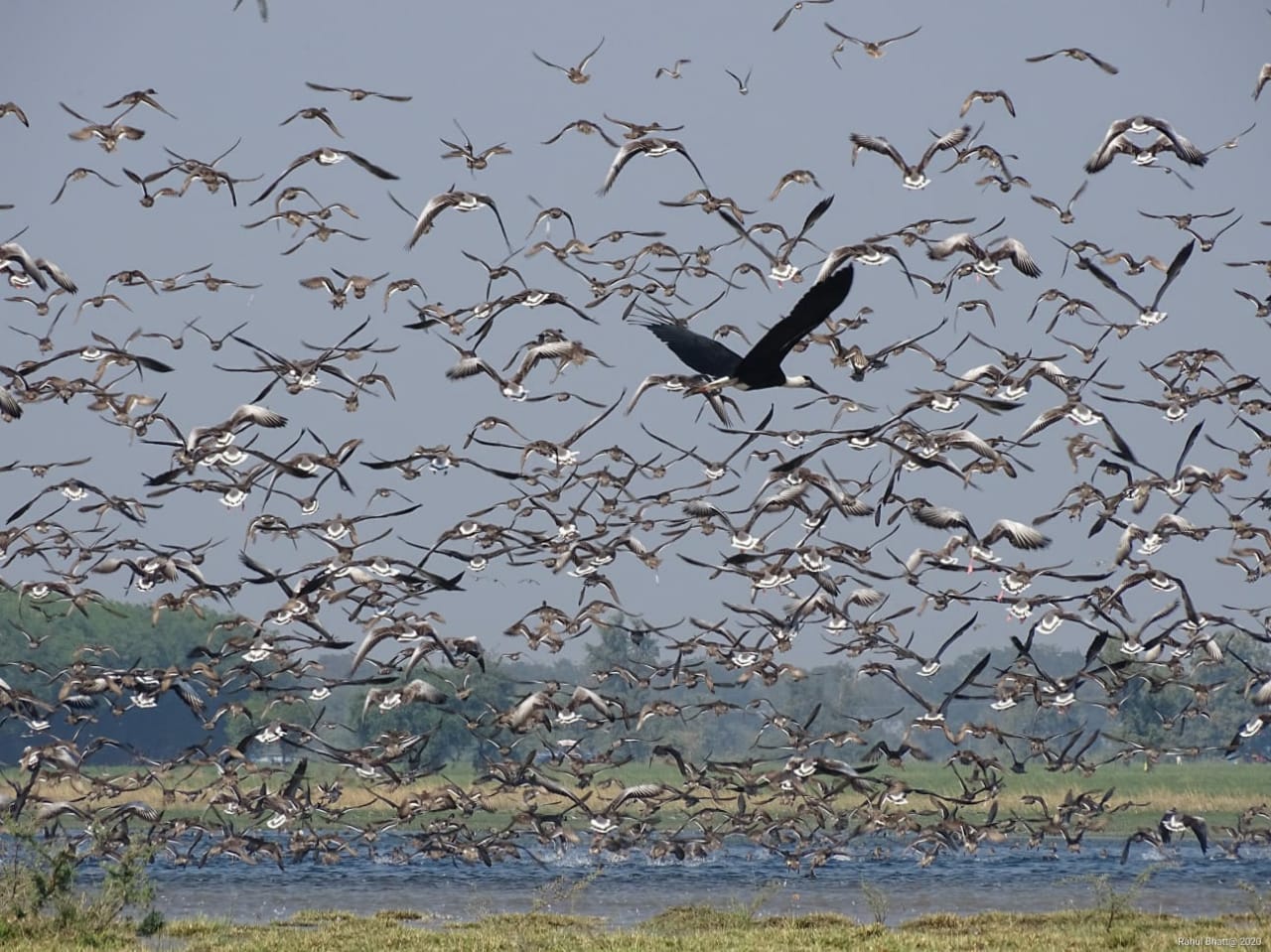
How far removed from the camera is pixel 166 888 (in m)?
38.3

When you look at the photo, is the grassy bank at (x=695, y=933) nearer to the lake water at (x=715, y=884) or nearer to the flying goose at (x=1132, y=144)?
the lake water at (x=715, y=884)

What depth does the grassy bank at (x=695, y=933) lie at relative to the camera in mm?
22812

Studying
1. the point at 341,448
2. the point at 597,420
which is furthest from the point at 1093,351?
the point at 341,448

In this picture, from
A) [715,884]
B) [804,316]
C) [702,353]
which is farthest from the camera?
[715,884]

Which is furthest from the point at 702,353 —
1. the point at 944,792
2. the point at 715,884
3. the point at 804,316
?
the point at 944,792

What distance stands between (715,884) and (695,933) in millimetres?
13818

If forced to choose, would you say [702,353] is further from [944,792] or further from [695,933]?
[944,792]

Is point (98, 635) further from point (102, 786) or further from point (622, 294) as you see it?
point (622, 294)

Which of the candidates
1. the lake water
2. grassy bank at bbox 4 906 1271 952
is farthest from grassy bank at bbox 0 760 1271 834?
grassy bank at bbox 4 906 1271 952

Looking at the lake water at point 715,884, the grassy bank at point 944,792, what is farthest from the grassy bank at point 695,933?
the grassy bank at point 944,792

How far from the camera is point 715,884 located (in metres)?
39.8

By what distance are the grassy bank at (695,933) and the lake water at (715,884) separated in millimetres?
1225

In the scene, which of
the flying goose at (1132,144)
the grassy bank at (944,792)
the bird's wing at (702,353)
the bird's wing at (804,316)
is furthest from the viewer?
the grassy bank at (944,792)

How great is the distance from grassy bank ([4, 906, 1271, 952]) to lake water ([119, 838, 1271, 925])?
122cm
